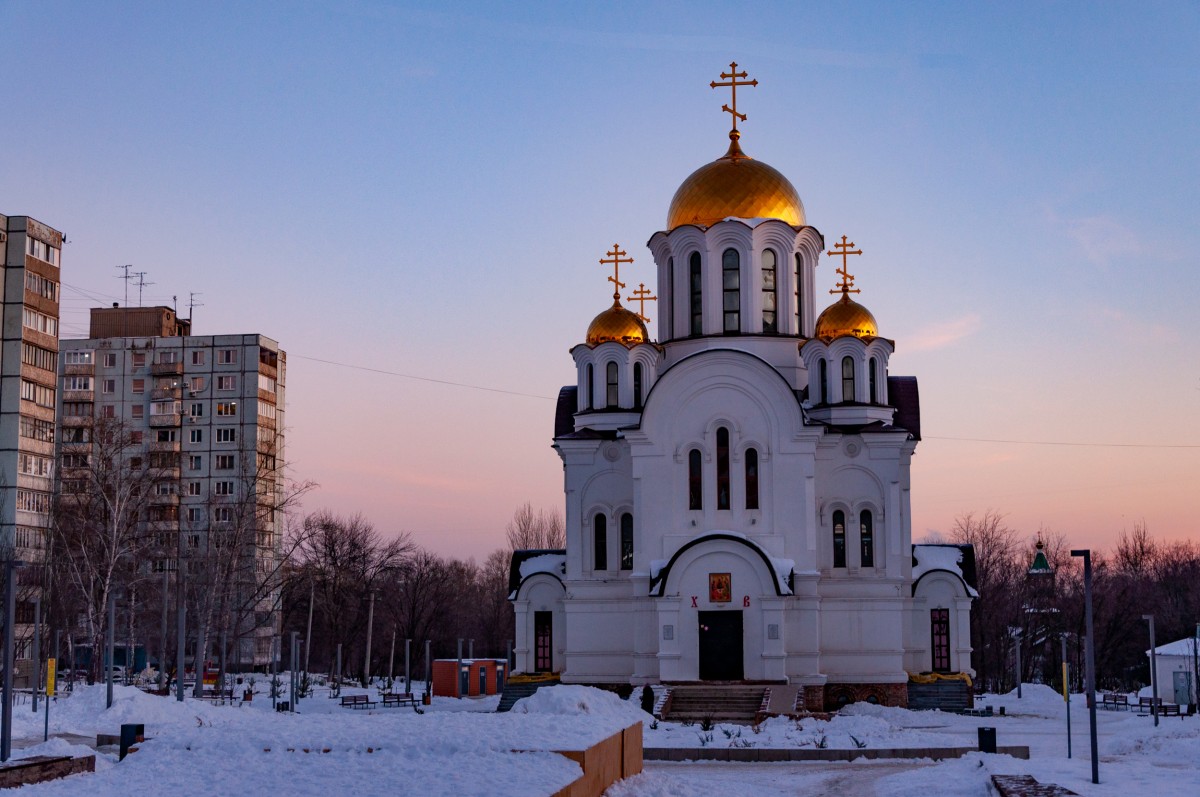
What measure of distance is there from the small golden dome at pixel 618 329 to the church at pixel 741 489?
0.18 feet

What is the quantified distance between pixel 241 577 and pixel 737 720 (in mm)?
28864

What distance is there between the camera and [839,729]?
24969 millimetres

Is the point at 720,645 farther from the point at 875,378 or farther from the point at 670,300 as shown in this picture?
the point at 670,300

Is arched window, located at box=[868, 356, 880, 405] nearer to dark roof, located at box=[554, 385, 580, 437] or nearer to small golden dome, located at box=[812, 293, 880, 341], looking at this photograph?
small golden dome, located at box=[812, 293, 880, 341]

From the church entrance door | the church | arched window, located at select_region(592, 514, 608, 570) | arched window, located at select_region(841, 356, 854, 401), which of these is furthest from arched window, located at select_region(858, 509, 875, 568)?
arched window, located at select_region(592, 514, 608, 570)

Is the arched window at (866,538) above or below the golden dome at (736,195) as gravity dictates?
below

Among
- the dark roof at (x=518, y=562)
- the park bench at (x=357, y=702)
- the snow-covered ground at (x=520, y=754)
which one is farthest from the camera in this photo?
the dark roof at (x=518, y=562)

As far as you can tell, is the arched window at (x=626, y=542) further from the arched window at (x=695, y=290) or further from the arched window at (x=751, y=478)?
the arched window at (x=695, y=290)

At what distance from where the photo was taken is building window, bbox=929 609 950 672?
34344 mm

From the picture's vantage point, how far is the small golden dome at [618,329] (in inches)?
1407

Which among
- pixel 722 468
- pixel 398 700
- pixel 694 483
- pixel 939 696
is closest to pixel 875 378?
pixel 722 468

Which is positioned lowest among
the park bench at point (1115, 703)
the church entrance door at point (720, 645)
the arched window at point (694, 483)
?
the park bench at point (1115, 703)

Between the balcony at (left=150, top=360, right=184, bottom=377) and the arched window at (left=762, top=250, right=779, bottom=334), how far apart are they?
41738 mm

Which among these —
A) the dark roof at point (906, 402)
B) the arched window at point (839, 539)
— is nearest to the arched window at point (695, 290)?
the dark roof at point (906, 402)
